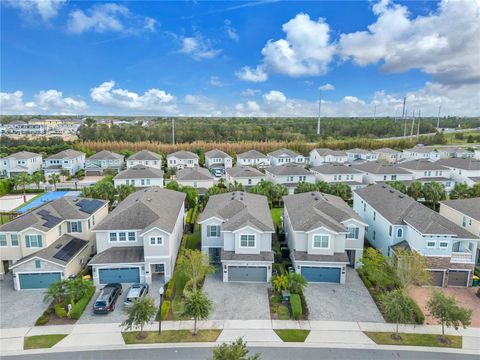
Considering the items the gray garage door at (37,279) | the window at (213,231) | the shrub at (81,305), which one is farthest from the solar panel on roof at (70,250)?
the window at (213,231)

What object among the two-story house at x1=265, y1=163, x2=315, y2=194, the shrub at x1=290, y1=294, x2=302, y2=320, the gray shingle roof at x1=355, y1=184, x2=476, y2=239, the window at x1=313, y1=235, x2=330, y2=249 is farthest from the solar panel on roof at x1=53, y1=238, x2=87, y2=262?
the two-story house at x1=265, y1=163, x2=315, y2=194

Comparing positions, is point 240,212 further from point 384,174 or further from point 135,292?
point 384,174

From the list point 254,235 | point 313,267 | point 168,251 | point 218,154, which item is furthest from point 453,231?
point 218,154

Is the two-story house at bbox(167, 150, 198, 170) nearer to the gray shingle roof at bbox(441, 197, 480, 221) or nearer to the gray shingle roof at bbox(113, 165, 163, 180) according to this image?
the gray shingle roof at bbox(113, 165, 163, 180)

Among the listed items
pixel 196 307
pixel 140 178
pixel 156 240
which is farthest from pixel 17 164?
pixel 196 307

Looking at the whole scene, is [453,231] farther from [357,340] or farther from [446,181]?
[446,181]

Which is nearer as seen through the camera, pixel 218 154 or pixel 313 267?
pixel 313 267

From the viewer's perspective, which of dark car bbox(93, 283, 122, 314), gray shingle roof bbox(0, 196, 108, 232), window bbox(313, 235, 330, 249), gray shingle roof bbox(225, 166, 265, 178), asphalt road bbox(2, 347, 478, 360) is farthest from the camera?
gray shingle roof bbox(225, 166, 265, 178)
